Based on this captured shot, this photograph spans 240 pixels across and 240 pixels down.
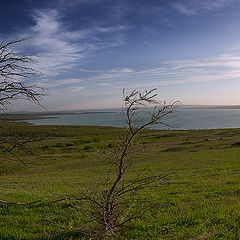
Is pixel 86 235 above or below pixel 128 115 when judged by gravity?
below

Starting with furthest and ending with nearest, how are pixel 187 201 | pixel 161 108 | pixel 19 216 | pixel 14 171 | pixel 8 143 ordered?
pixel 14 171 < pixel 187 201 < pixel 19 216 < pixel 8 143 < pixel 161 108

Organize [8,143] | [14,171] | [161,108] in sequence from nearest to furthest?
[161,108]
[8,143]
[14,171]

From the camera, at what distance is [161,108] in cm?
359

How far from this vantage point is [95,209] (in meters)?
4.05

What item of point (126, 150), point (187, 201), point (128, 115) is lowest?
point (187, 201)

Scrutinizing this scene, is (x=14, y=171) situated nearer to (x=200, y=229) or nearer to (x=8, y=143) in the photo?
(x=8, y=143)

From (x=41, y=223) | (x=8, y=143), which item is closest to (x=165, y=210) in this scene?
(x=41, y=223)

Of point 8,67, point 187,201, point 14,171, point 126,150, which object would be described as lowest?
point 14,171

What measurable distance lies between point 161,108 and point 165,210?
288 cm

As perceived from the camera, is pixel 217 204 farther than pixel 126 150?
Yes

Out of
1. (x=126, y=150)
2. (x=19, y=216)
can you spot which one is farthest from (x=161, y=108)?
(x=19, y=216)

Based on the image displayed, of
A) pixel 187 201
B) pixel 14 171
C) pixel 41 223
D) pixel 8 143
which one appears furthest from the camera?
pixel 14 171

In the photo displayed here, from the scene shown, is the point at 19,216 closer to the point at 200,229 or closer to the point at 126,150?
the point at 126,150

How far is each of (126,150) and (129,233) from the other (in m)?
1.56
